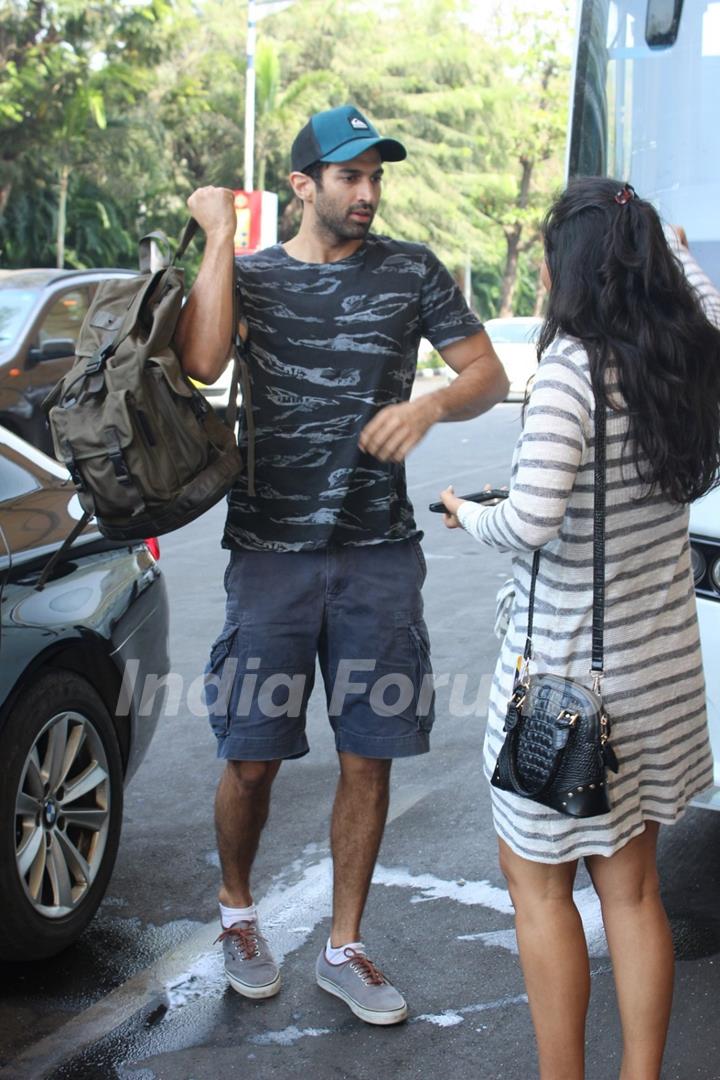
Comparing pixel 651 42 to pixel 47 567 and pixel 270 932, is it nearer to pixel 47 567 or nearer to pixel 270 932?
pixel 47 567

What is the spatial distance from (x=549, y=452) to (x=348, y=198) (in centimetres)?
116

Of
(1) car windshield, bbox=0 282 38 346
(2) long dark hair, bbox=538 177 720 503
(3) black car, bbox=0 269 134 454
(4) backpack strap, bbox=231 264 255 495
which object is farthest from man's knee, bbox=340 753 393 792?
(1) car windshield, bbox=0 282 38 346

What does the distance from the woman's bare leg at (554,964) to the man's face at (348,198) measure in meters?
1.53

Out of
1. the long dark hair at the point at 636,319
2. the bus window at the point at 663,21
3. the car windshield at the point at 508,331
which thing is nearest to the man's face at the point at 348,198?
the long dark hair at the point at 636,319

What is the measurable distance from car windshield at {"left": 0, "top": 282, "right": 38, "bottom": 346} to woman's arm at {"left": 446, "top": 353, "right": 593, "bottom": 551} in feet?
30.0

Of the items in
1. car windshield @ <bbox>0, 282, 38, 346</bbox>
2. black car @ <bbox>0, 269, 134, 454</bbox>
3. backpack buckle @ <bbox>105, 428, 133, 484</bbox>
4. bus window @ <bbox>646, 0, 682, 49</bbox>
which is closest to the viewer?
backpack buckle @ <bbox>105, 428, 133, 484</bbox>

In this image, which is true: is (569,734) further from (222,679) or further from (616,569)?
(222,679)

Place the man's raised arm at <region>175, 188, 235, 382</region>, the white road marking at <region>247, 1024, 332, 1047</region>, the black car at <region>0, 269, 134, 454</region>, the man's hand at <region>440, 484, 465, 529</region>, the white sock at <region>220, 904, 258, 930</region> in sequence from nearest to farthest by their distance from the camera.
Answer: the man's hand at <region>440, 484, 465, 529</region>
the man's raised arm at <region>175, 188, 235, 382</region>
the white road marking at <region>247, 1024, 332, 1047</region>
the white sock at <region>220, 904, 258, 930</region>
the black car at <region>0, 269, 134, 454</region>

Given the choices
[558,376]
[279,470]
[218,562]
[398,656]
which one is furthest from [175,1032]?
[218,562]

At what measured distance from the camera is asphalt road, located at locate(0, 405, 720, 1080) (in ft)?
10.4

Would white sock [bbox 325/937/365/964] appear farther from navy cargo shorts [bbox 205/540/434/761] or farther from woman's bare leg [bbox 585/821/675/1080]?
woman's bare leg [bbox 585/821/675/1080]

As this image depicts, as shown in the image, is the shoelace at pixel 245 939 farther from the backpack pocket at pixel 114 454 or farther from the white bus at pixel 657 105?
the white bus at pixel 657 105

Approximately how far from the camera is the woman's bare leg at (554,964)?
104 inches

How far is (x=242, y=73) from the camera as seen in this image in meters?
35.0
